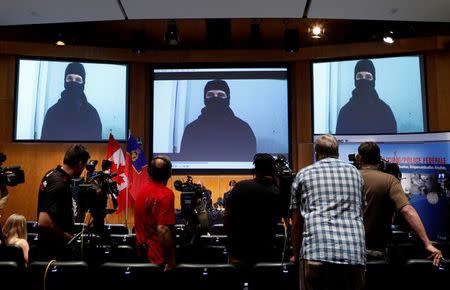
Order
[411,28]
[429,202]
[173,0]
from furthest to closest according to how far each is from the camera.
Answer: [411,28]
[429,202]
[173,0]

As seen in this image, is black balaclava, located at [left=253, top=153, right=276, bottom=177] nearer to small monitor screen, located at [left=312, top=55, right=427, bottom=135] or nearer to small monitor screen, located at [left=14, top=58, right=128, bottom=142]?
small monitor screen, located at [left=312, top=55, right=427, bottom=135]

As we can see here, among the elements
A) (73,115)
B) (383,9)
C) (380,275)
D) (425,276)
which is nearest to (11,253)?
(380,275)

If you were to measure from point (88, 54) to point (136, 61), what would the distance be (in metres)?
0.90

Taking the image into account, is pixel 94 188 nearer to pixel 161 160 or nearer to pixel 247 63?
pixel 161 160

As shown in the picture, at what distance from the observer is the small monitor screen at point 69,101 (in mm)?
7398

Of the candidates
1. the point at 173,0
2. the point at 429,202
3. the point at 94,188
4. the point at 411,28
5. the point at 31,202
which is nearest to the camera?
the point at 94,188

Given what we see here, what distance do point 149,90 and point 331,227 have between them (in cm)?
636

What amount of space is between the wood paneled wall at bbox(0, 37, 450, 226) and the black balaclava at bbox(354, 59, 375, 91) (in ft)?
0.60

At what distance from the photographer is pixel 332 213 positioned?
2.22m

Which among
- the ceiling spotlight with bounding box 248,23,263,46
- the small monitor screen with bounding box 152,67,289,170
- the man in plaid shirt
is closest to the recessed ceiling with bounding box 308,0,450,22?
the ceiling spotlight with bounding box 248,23,263,46

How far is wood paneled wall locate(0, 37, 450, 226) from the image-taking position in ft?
23.3

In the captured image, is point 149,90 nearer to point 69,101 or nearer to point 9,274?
point 69,101

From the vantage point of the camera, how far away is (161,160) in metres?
3.14

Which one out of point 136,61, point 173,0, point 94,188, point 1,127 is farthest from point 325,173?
point 1,127
